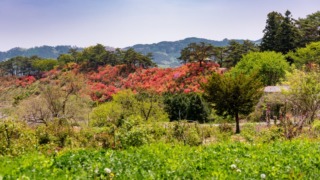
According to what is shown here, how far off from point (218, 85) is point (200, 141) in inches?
416

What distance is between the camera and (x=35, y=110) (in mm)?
29078

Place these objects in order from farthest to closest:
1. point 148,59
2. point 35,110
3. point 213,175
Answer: point 148,59 < point 35,110 < point 213,175

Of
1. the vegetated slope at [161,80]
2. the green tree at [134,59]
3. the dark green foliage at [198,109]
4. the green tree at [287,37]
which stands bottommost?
the dark green foliage at [198,109]

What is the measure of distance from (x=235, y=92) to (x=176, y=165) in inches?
788

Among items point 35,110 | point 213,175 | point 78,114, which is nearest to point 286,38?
point 78,114

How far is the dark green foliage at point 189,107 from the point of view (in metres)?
35.4

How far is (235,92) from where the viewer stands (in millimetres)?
25156

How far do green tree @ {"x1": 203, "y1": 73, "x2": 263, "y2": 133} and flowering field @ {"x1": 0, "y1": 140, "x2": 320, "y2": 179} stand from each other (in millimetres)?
16929

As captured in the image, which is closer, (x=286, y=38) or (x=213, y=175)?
(x=213, y=175)

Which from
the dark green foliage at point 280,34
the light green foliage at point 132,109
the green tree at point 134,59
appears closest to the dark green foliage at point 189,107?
the light green foliage at point 132,109

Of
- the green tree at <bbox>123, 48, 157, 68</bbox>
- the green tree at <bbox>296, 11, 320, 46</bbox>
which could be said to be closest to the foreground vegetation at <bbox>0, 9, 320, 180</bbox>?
the green tree at <bbox>296, 11, 320, 46</bbox>

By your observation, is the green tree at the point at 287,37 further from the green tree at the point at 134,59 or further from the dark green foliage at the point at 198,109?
the green tree at the point at 134,59

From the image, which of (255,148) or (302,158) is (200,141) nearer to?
(255,148)

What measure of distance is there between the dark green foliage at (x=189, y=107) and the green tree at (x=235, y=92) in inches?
355
